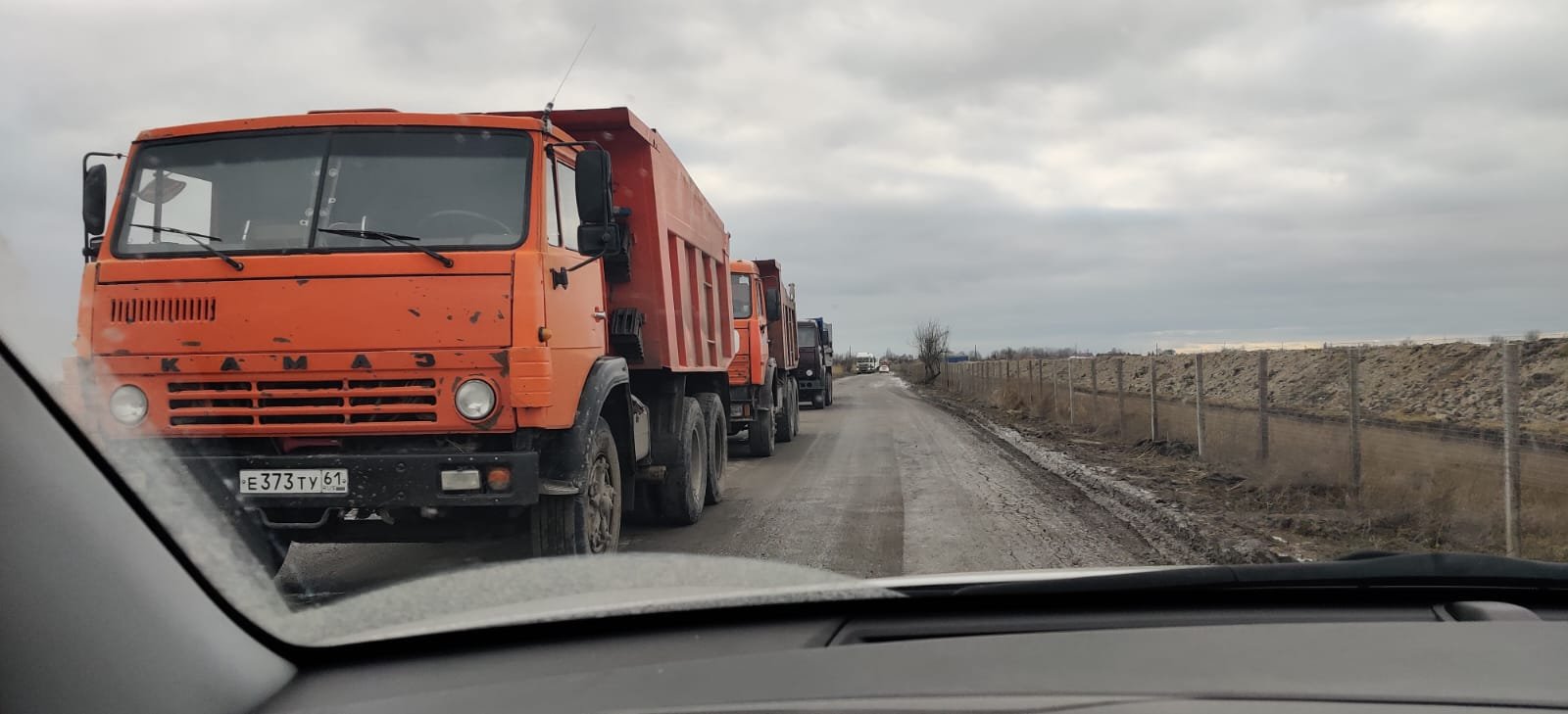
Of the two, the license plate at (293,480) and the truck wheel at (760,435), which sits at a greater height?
the license plate at (293,480)

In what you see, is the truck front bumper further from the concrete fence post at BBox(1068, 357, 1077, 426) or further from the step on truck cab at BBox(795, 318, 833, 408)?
the step on truck cab at BBox(795, 318, 833, 408)

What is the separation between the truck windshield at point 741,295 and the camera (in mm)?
13227

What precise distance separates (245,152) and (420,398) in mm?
1613

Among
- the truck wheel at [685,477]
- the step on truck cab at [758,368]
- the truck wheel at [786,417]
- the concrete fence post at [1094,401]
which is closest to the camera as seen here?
the truck wheel at [685,477]

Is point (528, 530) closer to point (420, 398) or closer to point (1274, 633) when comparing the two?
point (420, 398)

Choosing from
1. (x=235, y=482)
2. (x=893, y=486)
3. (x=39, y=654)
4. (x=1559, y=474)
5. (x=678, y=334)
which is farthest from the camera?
(x=893, y=486)

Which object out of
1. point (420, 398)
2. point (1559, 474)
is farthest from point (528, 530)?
point (1559, 474)

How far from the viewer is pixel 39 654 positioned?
1.53 metres

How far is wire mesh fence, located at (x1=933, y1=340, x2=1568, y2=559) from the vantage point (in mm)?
6426

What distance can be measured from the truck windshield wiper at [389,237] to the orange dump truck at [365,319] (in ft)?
0.04

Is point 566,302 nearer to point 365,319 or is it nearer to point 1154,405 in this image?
point 365,319

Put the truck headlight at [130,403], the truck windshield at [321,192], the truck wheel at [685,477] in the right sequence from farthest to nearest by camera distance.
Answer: the truck wheel at [685,477]
the truck windshield at [321,192]
the truck headlight at [130,403]

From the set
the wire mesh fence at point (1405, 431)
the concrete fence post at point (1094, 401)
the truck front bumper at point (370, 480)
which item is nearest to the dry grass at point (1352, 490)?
the wire mesh fence at point (1405, 431)

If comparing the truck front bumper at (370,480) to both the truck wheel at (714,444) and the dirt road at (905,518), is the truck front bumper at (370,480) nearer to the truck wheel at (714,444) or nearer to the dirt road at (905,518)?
the dirt road at (905,518)
